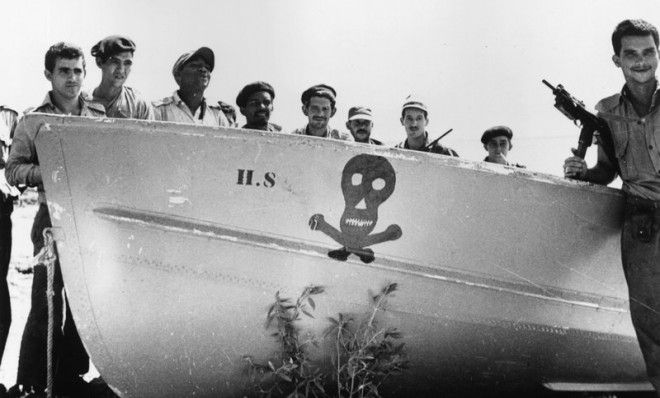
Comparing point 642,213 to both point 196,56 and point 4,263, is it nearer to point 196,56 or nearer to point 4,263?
point 196,56

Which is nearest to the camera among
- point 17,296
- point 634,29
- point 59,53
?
point 634,29

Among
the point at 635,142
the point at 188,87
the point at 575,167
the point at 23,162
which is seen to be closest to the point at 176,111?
the point at 188,87

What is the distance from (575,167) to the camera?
3438mm

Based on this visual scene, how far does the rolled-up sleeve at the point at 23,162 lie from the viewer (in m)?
3.36

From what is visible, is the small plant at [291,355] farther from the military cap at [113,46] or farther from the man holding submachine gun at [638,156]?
the military cap at [113,46]

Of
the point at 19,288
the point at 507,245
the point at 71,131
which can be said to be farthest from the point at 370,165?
the point at 19,288

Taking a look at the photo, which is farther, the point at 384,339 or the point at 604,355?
the point at 604,355

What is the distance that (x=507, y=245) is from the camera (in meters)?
3.33

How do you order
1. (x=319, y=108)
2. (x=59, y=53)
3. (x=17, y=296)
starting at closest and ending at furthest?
(x=59, y=53), (x=319, y=108), (x=17, y=296)

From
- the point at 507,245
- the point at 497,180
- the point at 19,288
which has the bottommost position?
the point at 19,288

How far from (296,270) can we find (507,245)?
1183 mm

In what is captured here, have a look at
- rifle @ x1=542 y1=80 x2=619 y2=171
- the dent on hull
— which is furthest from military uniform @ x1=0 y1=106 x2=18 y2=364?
rifle @ x1=542 y1=80 x2=619 y2=171

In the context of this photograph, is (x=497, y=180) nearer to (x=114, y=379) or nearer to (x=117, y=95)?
(x=114, y=379)

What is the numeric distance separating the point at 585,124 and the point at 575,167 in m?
0.26
